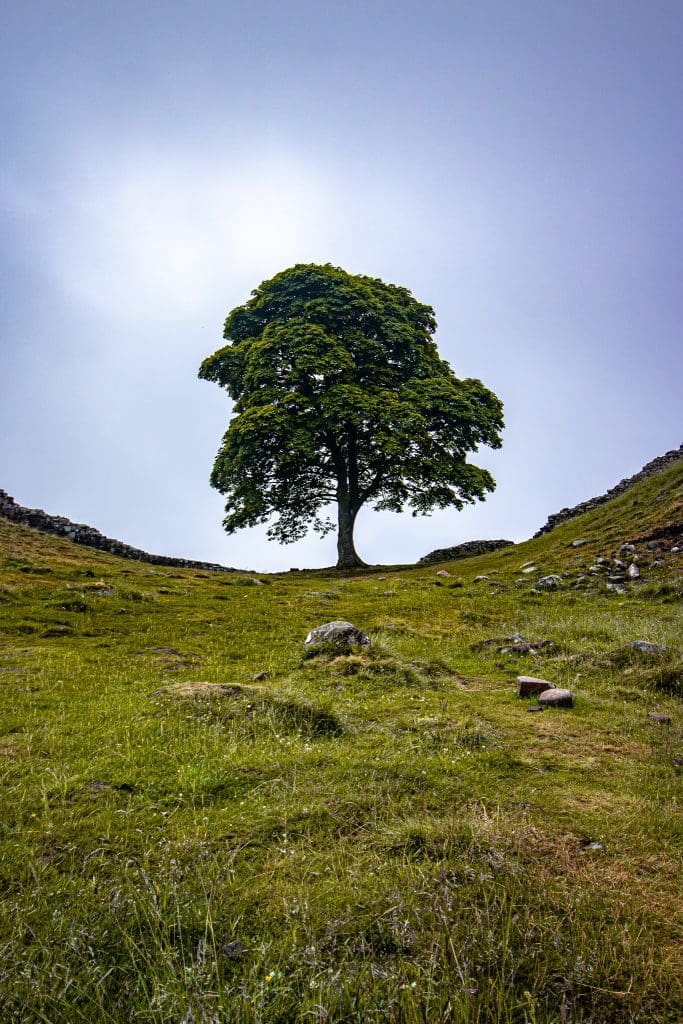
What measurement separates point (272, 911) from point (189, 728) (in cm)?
355

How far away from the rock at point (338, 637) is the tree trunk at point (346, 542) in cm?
2163

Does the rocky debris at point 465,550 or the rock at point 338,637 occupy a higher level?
the rocky debris at point 465,550

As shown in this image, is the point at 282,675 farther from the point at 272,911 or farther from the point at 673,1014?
the point at 673,1014

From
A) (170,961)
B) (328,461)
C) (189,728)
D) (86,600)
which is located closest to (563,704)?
(189,728)

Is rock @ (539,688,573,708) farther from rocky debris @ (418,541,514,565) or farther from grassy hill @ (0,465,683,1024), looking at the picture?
rocky debris @ (418,541,514,565)

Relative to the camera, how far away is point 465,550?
3759cm

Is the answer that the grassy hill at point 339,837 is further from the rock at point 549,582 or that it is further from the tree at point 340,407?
the tree at point 340,407

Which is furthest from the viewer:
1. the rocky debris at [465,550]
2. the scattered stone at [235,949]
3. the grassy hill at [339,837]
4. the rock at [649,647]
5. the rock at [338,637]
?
the rocky debris at [465,550]

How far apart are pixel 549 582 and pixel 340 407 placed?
624 inches

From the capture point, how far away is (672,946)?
3.34m

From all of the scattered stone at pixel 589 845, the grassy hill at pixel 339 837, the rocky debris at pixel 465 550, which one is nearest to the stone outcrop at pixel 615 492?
the rocky debris at pixel 465 550

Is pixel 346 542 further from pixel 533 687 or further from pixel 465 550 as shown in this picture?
pixel 533 687

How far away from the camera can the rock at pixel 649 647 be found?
9781 mm

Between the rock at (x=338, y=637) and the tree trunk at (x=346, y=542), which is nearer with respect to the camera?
the rock at (x=338, y=637)
